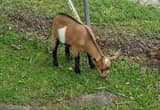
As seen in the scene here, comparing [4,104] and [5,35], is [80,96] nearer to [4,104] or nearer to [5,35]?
[4,104]

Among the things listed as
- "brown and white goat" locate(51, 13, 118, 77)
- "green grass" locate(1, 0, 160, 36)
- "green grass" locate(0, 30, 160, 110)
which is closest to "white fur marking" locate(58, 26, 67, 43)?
"brown and white goat" locate(51, 13, 118, 77)

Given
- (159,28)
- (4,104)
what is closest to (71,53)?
(4,104)

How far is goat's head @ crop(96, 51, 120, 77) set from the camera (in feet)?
23.4

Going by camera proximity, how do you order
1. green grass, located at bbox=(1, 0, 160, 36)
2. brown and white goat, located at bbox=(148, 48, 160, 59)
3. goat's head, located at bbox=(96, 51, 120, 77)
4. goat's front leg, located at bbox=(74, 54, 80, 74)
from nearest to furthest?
1. goat's head, located at bbox=(96, 51, 120, 77)
2. goat's front leg, located at bbox=(74, 54, 80, 74)
3. brown and white goat, located at bbox=(148, 48, 160, 59)
4. green grass, located at bbox=(1, 0, 160, 36)

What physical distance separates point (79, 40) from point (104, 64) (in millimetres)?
509

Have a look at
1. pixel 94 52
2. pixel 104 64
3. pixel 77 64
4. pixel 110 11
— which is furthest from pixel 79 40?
pixel 110 11

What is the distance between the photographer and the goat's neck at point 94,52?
286 inches

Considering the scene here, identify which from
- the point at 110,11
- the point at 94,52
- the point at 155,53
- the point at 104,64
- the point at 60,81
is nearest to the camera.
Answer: the point at 104,64

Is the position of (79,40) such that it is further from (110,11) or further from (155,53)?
(110,11)

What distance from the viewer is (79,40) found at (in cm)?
734

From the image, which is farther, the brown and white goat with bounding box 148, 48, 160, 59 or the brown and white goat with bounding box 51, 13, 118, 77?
the brown and white goat with bounding box 148, 48, 160, 59

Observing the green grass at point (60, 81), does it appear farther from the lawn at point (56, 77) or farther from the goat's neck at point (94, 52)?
the goat's neck at point (94, 52)

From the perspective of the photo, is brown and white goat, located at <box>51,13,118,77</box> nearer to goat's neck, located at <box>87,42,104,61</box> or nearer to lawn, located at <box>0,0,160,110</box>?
goat's neck, located at <box>87,42,104,61</box>

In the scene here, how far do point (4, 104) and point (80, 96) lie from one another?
1.05 metres
